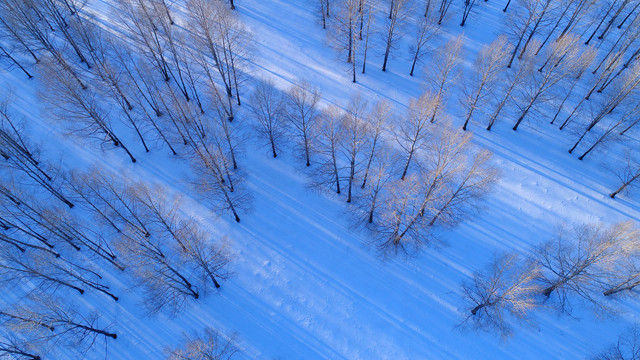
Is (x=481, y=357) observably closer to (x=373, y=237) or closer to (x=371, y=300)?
(x=371, y=300)

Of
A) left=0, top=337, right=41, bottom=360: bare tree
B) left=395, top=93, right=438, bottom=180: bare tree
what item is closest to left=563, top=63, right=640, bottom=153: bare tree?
left=395, top=93, right=438, bottom=180: bare tree

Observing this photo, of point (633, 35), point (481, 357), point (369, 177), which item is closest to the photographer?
point (481, 357)

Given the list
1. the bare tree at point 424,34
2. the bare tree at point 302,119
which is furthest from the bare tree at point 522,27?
the bare tree at point 302,119

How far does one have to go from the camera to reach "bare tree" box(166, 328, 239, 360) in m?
22.1

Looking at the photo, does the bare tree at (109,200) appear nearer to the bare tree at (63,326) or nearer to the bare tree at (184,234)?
the bare tree at (184,234)

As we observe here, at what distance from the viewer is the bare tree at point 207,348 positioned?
22125 mm

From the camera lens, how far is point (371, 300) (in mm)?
26641

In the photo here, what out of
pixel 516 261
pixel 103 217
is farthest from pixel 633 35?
pixel 103 217

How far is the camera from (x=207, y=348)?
23.0 metres

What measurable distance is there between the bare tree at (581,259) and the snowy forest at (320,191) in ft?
0.70

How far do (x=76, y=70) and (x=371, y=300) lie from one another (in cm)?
3646

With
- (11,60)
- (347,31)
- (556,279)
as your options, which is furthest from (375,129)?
(11,60)

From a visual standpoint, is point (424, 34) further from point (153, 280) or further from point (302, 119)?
point (153, 280)

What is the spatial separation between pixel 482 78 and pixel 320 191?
17.9 m
